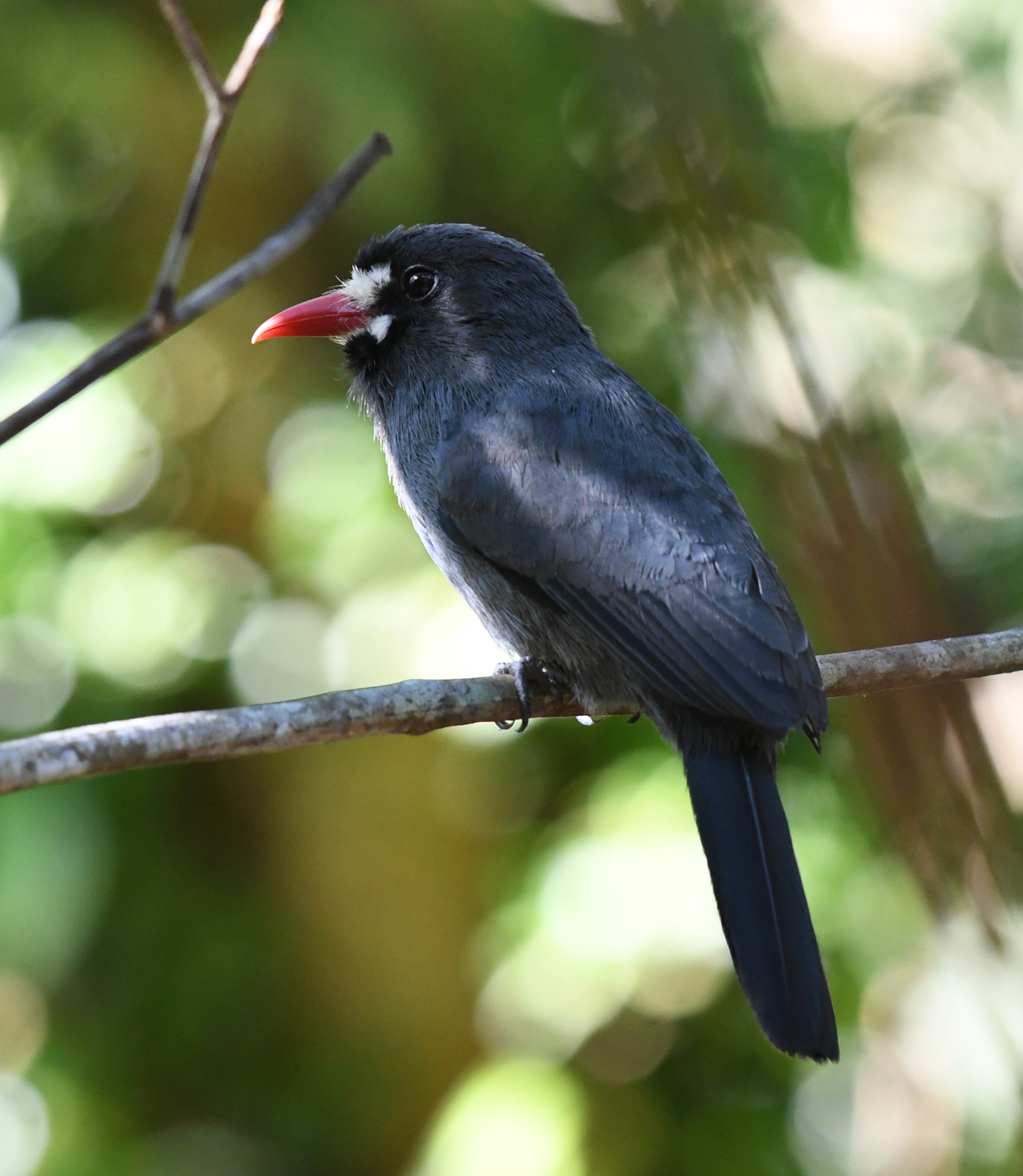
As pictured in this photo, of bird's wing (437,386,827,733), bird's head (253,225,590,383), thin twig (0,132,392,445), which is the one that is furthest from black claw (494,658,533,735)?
thin twig (0,132,392,445)

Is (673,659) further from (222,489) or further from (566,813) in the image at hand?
(222,489)

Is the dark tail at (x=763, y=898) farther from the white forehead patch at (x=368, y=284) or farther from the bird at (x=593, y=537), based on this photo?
the white forehead patch at (x=368, y=284)

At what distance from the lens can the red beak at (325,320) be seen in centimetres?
320

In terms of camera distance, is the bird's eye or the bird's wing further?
the bird's eye

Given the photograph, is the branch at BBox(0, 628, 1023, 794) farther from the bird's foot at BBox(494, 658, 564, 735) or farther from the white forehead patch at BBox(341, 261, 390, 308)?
the white forehead patch at BBox(341, 261, 390, 308)

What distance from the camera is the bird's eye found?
3141 millimetres

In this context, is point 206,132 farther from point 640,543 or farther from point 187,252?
point 640,543

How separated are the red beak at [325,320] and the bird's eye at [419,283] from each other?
0.40 feet

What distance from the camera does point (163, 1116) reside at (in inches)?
146

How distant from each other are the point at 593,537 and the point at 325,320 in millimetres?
1064

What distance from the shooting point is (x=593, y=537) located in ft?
8.22

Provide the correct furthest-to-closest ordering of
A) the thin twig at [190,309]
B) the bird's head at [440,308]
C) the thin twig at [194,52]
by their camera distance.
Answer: the bird's head at [440,308] < the thin twig at [194,52] < the thin twig at [190,309]

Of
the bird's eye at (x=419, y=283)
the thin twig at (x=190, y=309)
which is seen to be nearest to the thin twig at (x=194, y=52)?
the thin twig at (x=190, y=309)

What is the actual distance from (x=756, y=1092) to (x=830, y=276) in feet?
7.19
